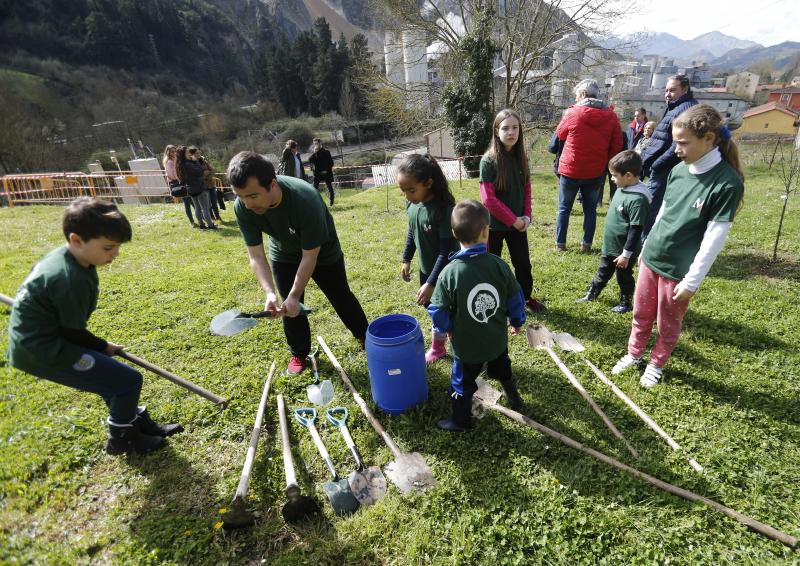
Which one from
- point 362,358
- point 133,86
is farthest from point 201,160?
point 133,86

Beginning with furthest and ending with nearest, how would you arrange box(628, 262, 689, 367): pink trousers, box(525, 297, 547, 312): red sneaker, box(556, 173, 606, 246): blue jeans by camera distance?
box(556, 173, 606, 246): blue jeans → box(525, 297, 547, 312): red sneaker → box(628, 262, 689, 367): pink trousers

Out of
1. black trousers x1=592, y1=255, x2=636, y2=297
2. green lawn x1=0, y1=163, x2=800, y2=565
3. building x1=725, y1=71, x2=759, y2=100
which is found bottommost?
green lawn x1=0, y1=163, x2=800, y2=565

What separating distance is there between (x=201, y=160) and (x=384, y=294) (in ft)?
21.5

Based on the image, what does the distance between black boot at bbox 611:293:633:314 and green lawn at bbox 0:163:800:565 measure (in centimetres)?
12

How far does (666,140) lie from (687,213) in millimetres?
2666

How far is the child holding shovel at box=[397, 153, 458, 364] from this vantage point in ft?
10.3

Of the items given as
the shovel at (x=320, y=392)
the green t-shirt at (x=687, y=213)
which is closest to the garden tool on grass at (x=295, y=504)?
the shovel at (x=320, y=392)

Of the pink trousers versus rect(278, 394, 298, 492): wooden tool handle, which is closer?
rect(278, 394, 298, 492): wooden tool handle

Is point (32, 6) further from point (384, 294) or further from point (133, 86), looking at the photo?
point (384, 294)

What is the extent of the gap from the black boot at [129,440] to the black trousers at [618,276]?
15.6 ft

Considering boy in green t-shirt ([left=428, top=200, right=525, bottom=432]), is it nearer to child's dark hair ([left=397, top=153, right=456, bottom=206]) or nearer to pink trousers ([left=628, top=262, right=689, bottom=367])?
child's dark hair ([left=397, top=153, right=456, bottom=206])

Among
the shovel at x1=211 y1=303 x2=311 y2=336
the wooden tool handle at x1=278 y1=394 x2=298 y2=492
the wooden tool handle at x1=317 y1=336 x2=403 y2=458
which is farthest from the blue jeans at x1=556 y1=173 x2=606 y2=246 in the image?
the wooden tool handle at x1=278 y1=394 x2=298 y2=492

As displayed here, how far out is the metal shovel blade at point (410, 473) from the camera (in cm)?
272

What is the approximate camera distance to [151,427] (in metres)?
3.29
